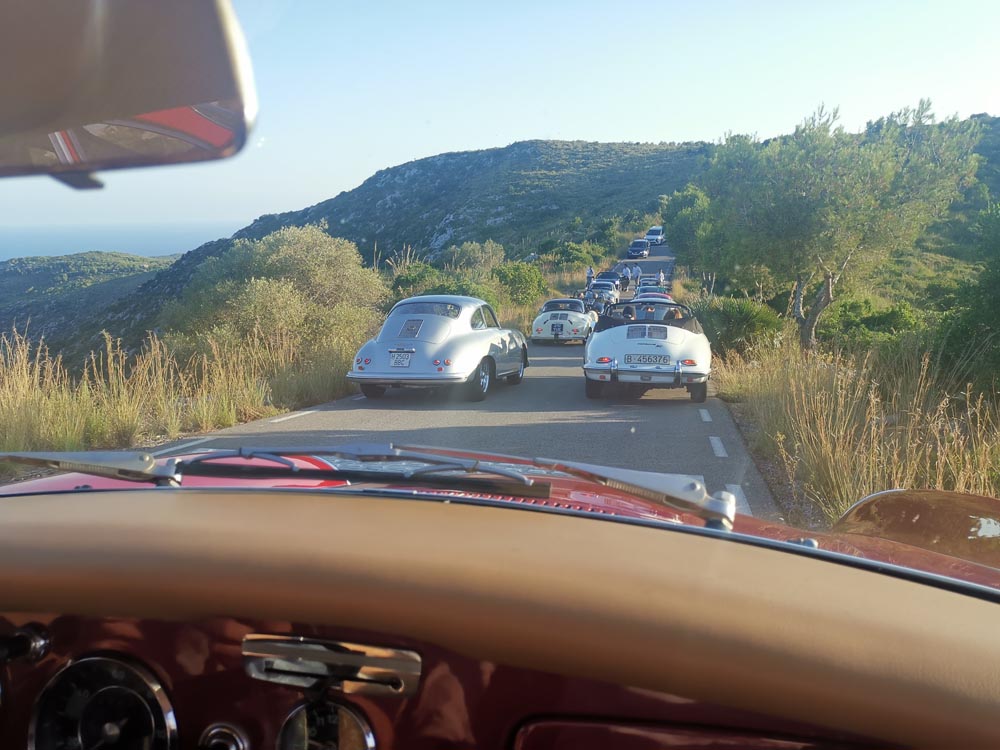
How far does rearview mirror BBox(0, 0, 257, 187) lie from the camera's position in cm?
173

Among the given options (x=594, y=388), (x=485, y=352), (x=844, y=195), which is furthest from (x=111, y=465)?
(x=844, y=195)

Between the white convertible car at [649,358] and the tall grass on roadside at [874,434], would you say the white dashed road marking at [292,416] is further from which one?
the tall grass on roadside at [874,434]

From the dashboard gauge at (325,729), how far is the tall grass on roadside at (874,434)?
15.4 ft

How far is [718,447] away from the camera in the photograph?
8.80 m

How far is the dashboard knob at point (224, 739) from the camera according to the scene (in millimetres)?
1608

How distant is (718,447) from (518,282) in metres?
25.7

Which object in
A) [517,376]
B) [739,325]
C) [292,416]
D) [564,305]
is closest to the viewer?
[292,416]

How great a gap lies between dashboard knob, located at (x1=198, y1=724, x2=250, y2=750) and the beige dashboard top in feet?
0.74

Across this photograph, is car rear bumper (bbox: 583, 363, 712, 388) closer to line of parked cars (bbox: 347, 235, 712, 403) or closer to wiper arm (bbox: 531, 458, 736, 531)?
line of parked cars (bbox: 347, 235, 712, 403)

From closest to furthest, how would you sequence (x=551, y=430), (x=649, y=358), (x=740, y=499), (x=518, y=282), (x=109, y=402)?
1. (x=740, y=499)
2. (x=109, y=402)
3. (x=551, y=430)
4. (x=649, y=358)
5. (x=518, y=282)

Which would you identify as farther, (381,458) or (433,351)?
(433,351)

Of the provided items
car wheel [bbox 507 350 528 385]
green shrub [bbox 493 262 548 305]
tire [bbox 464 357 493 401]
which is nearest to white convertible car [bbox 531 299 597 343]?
green shrub [bbox 493 262 548 305]

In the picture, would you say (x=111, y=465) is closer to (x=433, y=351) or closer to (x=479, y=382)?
(x=433, y=351)

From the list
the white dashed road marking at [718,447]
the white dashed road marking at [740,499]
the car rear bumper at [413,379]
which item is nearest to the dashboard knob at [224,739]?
the white dashed road marking at [740,499]
